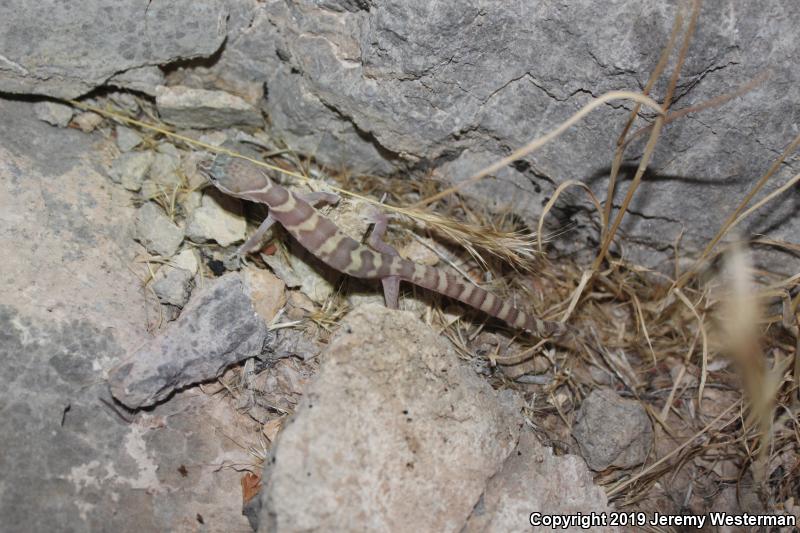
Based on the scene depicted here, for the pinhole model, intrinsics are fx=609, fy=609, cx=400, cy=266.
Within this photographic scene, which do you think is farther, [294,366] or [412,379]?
[294,366]

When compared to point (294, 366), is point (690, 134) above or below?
above

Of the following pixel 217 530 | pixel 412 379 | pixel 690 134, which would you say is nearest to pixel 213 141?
pixel 412 379

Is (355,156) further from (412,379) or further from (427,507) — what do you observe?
(427,507)

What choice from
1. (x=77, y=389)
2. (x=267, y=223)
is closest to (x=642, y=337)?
(x=267, y=223)

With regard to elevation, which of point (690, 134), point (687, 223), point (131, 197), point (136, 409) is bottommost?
point (136, 409)

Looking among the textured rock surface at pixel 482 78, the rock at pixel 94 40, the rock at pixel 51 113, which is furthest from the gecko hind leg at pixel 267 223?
the rock at pixel 51 113

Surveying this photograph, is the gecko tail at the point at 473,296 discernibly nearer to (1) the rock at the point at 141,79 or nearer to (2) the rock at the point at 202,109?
(2) the rock at the point at 202,109

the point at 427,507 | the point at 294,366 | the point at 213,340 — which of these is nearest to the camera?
the point at 427,507
